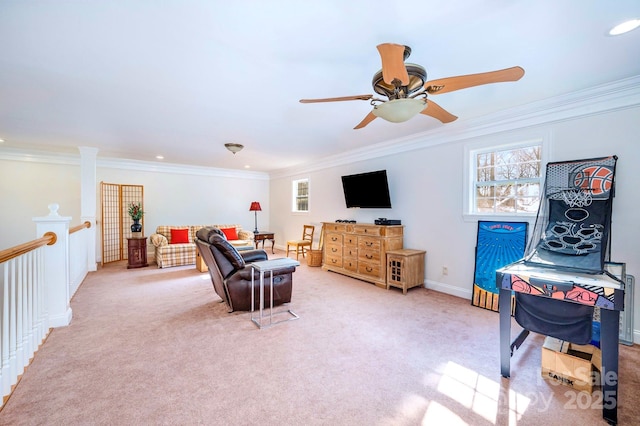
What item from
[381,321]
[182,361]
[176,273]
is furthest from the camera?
[176,273]

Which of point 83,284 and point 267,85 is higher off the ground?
point 267,85

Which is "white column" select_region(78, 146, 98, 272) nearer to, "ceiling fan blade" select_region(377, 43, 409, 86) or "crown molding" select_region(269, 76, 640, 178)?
"crown molding" select_region(269, 76, 640, 178)

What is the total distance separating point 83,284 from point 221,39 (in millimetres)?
4724

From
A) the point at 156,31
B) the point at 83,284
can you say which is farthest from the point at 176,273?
the point at 156,31

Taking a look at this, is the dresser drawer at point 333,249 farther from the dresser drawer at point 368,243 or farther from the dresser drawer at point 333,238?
the dresser drawer at point 368,243

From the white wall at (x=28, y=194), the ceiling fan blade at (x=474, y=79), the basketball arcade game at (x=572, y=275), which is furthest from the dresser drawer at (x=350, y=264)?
the white wall at (x=28, y=194)

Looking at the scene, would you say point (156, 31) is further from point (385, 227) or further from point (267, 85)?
point (385, 227)

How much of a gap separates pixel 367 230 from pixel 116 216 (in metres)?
5.80

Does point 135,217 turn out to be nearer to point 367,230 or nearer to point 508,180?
point 367,230

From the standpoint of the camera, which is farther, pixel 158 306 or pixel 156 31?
pixel 158 306

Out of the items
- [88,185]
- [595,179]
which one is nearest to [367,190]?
[595,179]

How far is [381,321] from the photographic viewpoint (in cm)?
311

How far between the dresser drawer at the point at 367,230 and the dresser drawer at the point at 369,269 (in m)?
0.51

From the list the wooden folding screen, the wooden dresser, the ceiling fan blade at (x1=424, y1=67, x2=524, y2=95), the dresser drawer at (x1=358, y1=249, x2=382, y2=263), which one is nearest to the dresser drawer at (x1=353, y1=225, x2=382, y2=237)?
the wooden dresser
